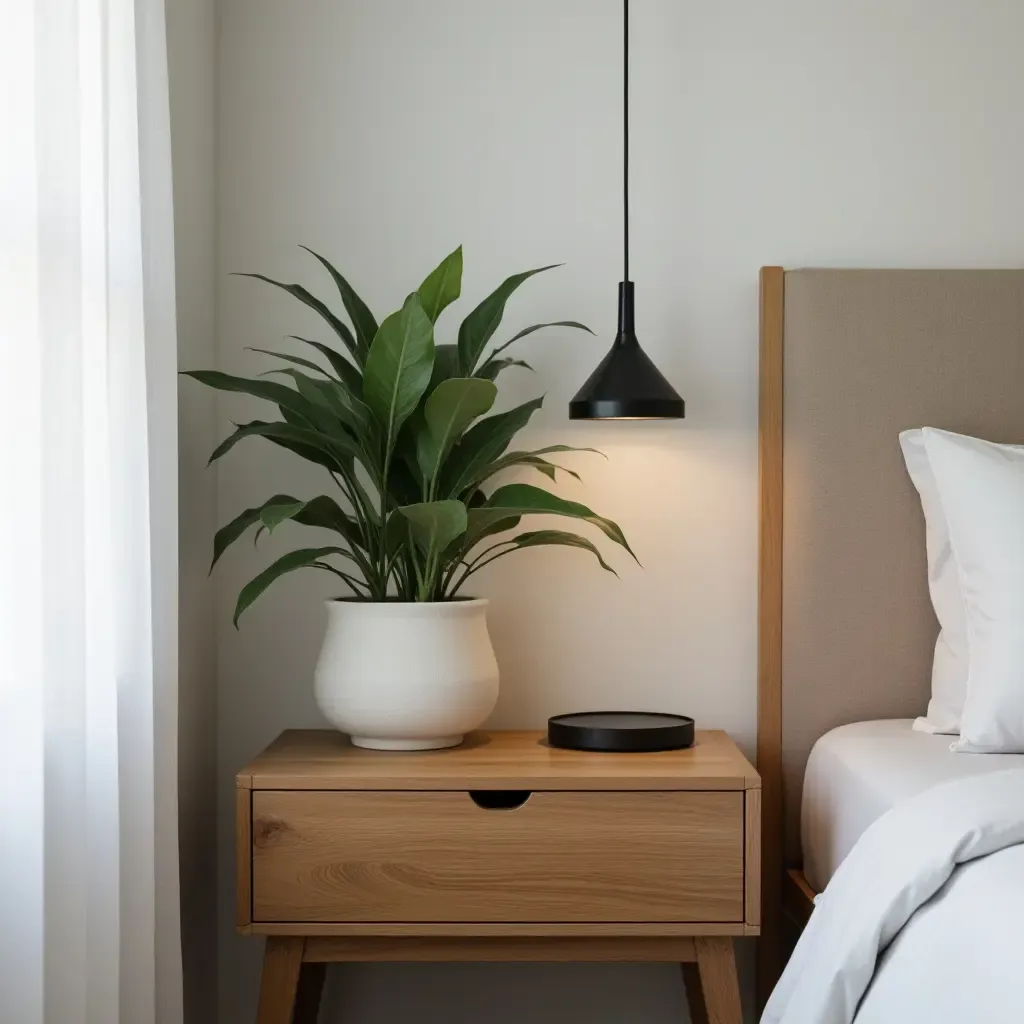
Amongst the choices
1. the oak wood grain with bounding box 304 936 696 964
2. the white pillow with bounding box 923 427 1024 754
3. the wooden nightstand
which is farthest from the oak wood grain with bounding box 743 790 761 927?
the white pillow with bounding box 923 427 1024 754

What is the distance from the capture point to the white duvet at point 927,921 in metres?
1.26

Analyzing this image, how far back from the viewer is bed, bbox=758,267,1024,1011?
7.47 feet

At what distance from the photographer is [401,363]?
1.89 metres

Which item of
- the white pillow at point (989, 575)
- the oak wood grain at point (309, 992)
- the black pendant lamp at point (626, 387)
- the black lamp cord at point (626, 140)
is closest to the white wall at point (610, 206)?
the black lamp cord at point (626, 140)

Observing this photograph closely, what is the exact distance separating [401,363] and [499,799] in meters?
0.71

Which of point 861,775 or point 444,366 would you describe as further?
point 444,366

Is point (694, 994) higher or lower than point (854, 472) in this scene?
lower

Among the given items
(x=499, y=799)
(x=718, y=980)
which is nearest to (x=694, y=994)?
(x=718, y=980)

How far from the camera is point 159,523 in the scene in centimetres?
174

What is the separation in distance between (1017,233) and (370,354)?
4.23ft

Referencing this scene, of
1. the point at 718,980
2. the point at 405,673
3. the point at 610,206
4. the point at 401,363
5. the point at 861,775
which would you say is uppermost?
the point at 610,206

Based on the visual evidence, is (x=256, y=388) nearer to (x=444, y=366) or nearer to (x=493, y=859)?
(x=444, y=366)

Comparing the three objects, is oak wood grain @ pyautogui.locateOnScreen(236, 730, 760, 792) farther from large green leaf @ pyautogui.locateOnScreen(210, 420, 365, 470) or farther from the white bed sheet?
large green leaf @ pyautogui.locateOnScreen(210, 420, 365, 470)

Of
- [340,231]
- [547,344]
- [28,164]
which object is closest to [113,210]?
[28,164]
